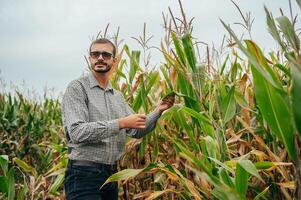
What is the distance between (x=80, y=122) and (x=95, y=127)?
113 millimetres

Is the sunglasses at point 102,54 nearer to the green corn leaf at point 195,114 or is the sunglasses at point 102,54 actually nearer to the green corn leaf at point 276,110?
the green corn leaf at point 195,114

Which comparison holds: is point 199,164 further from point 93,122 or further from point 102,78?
point 102,78

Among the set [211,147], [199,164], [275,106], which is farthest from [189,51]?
[275,106]

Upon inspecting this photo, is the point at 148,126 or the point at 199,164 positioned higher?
the point at 148,126

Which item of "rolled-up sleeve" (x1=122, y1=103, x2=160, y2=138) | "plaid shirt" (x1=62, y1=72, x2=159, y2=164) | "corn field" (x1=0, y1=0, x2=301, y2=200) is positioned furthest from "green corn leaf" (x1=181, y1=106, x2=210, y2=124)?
"rolled-up sleeve" (x1=122, y1=103, x2=160, y2=138)

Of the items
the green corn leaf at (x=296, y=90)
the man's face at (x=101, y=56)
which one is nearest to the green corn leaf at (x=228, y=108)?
the green corn leaf at (x=296, y=90)

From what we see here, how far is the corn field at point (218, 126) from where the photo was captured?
1.37m

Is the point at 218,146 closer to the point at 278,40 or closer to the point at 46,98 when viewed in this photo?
the point at 278,40

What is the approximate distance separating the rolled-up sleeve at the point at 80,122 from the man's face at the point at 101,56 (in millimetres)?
146

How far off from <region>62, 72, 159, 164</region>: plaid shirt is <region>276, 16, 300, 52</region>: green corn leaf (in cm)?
110

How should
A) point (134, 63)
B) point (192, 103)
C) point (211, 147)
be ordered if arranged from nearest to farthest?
point (211, 147) → point (192, 103) → point (134, 63)

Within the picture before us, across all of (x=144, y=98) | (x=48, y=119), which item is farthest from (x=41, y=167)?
(x=144, y=98)

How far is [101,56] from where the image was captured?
2371mm

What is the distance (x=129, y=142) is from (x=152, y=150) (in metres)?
0.16
